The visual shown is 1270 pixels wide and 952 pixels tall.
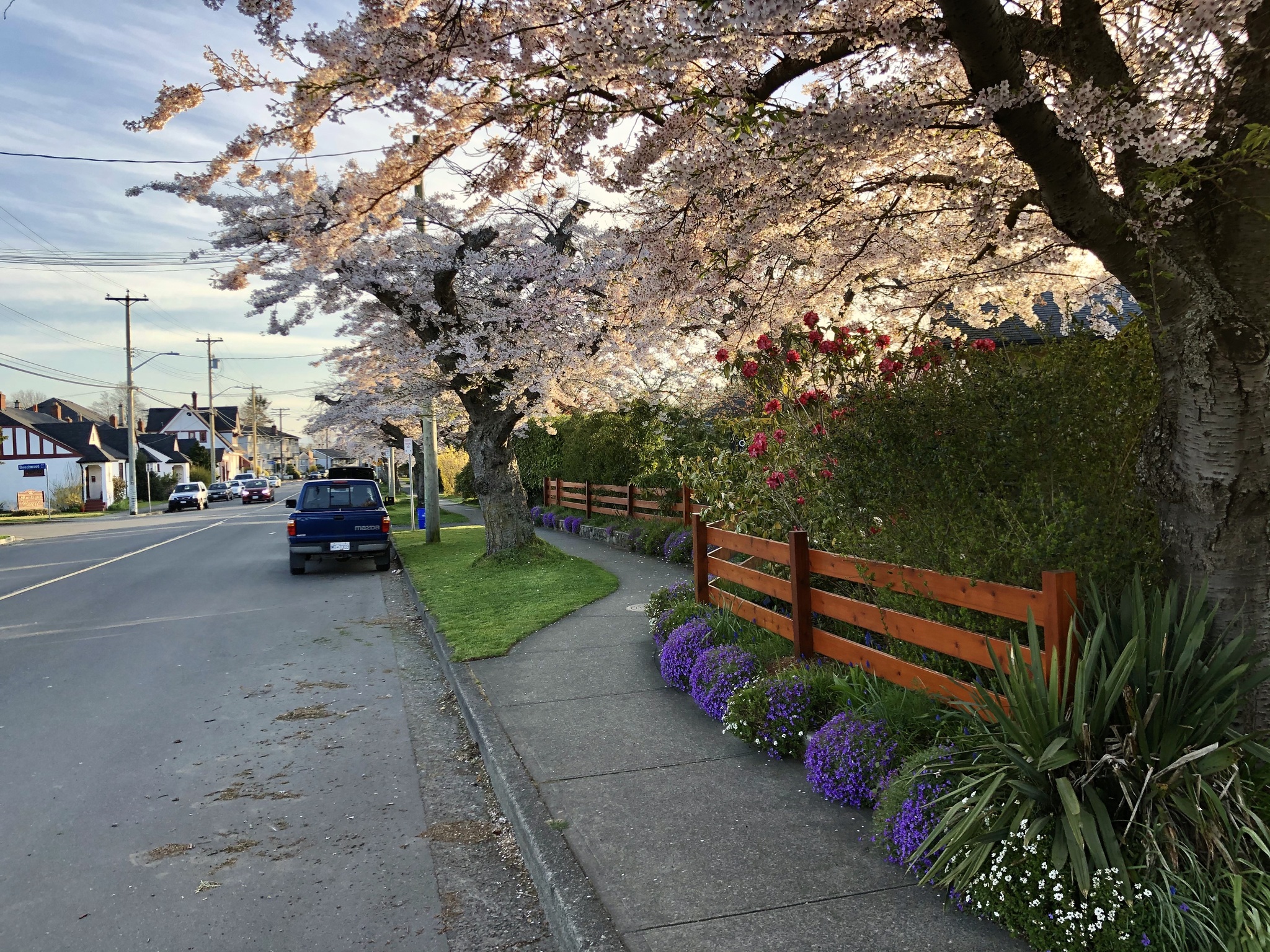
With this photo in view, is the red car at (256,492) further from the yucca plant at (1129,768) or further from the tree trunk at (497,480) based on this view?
the yucca plant at (1129,768)

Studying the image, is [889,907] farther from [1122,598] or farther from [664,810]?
[1122,598]

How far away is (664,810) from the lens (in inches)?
172

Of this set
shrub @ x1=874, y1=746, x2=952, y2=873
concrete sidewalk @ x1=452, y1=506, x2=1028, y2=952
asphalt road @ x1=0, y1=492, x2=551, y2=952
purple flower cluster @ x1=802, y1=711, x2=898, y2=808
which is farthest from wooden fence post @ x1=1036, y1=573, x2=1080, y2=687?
asphalt road @ x1=0, y1=492, x2=551, y2=952

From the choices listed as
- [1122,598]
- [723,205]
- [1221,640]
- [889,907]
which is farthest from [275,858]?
[723,205]

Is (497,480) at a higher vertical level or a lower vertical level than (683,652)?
higher

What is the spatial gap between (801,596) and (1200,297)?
2885 mm

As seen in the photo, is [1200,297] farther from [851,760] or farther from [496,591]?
[496,591]

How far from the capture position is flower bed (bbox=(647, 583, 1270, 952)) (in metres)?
2.82

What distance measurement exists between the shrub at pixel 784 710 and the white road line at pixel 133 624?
27.5 ft

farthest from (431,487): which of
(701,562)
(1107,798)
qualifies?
(1107,798)

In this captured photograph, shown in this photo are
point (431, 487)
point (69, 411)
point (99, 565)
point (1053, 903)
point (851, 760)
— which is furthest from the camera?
point (69, 411)

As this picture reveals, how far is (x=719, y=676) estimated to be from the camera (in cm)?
598

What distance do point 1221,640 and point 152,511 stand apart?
54284 millimetres

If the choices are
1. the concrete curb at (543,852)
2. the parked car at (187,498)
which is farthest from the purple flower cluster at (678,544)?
the parked car at (187,498)
